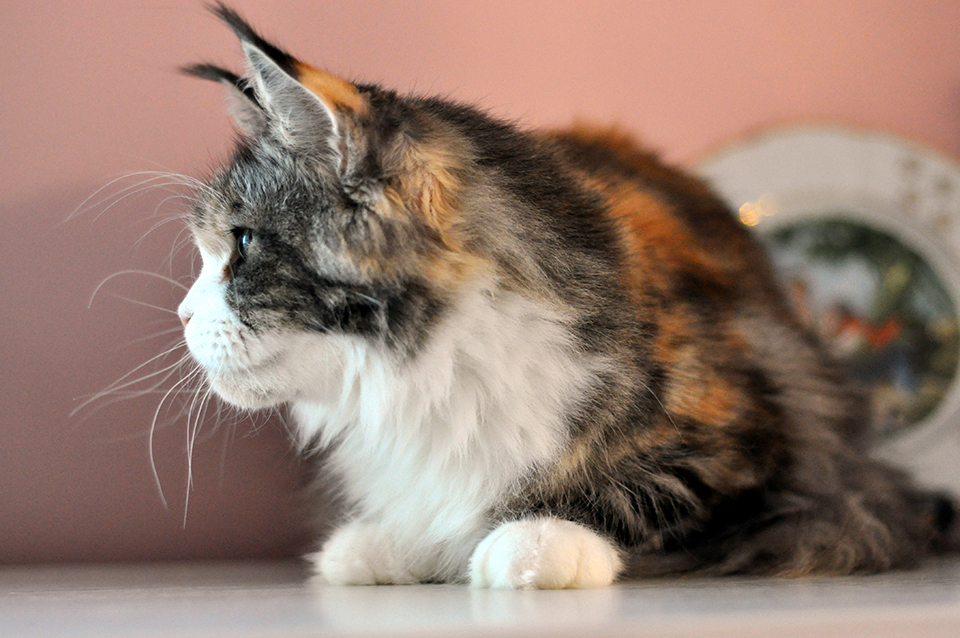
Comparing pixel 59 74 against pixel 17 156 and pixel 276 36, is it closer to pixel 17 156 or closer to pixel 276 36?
pixel 17 156

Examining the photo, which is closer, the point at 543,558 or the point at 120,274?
the point at 543,558

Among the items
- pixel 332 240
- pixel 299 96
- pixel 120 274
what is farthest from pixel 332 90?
pixel 120 274

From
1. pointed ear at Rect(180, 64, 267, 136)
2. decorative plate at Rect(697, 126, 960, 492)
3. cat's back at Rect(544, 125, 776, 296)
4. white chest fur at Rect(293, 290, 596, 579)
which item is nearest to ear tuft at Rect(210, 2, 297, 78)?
pointed ear at Rect(180, 64, 267, 136)

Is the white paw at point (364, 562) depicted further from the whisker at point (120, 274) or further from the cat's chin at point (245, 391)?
the whisker at point (120, 274)

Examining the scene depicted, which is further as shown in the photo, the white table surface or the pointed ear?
the pointed ear

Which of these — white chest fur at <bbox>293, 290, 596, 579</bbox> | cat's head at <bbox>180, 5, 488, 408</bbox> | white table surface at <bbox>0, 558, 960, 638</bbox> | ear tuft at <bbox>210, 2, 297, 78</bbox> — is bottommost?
white table surface at <bbox>0, 558, 960, 638</bbox>

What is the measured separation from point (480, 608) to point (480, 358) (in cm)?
34

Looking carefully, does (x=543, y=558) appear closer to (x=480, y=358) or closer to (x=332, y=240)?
(x=480, y=358)

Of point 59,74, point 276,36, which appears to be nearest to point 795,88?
point 276,36

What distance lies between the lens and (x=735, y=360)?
1191mm

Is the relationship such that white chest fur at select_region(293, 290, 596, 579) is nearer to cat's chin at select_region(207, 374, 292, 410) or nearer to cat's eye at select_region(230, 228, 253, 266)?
cat's chin at select_region(207, 374, 292, 410)

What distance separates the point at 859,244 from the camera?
69.7 inches

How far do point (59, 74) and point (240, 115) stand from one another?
0.45m

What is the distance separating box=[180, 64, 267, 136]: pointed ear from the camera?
1070mm
